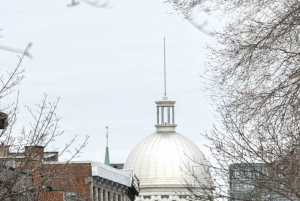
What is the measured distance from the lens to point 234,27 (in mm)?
24266

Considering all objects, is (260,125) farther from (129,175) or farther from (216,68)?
(129,175)

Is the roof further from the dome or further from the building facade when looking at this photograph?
the dome

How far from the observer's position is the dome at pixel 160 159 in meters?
156

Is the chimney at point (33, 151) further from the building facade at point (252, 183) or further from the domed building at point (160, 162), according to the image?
the domed building at point (160, 162)

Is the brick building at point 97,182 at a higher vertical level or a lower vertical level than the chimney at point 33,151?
higher

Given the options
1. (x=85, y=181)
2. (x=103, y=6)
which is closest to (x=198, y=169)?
(x=85, y=181)

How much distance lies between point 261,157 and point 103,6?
1470 centimetres

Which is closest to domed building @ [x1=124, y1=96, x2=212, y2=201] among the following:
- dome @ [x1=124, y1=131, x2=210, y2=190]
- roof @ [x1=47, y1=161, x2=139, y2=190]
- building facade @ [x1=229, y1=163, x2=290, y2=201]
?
dome @ [x1=124, y1=131, x2=210, y2=190]

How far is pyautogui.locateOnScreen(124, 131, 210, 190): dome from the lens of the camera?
156 meters

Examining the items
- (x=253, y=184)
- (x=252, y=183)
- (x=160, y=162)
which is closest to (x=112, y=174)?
(x=252, y=183)

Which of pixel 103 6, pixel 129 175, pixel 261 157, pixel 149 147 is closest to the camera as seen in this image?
pixel 103 6

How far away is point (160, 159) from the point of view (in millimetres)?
159875

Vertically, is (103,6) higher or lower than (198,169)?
lower

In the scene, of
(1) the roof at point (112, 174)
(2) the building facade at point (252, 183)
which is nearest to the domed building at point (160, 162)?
(1) the roof at point (112, 174)
